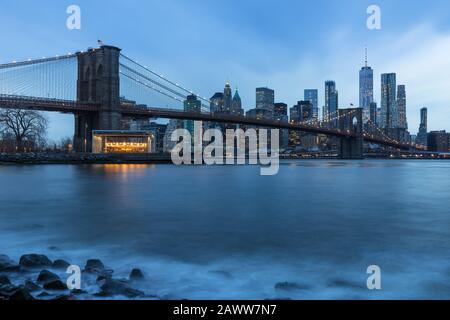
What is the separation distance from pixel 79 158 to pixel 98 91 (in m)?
12.4

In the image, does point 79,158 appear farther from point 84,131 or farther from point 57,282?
point 57,282

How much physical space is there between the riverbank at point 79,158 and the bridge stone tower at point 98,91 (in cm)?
487

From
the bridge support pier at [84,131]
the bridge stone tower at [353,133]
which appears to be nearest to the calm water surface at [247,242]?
the bridge support pier at [84,131]

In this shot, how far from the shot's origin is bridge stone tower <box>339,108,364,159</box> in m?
99.2

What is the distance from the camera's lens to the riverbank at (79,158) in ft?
182

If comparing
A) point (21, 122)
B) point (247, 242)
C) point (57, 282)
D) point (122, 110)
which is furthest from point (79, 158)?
point (57, 282)

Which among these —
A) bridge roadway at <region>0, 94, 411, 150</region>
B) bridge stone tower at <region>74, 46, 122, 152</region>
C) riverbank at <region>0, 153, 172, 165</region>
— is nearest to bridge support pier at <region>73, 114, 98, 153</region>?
bridge stone tower at <region>74, 46, 122, 152</region>

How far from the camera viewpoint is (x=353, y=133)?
9700cm

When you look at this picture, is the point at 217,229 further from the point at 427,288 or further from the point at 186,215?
the point at 427,288

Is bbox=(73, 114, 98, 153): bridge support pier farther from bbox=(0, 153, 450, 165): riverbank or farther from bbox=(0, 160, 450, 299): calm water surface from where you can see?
bbox=(0, 160, 450, 299): calm water surface

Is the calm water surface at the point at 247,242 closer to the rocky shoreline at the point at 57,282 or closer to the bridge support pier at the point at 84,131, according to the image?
→ the rocky shoreline at the point at 57,282

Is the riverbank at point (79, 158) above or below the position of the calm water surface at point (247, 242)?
above

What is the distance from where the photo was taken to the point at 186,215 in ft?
44.4

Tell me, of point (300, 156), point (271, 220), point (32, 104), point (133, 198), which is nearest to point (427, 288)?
point (271, 220)
